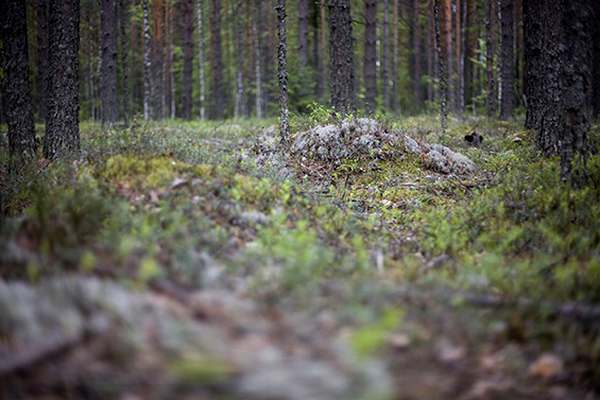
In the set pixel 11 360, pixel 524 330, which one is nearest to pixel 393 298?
pixel 524 330

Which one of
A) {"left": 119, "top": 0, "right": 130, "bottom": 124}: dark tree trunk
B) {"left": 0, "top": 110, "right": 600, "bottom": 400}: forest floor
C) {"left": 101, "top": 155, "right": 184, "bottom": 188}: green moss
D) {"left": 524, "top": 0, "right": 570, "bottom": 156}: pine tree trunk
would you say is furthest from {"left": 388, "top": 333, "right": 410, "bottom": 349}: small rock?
{"left": 119, "top": 0, "right": 130, "bottom": 124}: dark tree trunk

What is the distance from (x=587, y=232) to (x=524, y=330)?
2870mm

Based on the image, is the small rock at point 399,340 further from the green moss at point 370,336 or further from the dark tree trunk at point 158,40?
the dark tree trunk at point 158,40

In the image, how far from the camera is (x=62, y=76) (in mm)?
9508

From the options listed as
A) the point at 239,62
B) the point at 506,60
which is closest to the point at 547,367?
the point at 506,60

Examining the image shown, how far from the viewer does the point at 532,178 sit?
778 cm

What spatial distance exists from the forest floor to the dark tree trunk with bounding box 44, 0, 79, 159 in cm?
194

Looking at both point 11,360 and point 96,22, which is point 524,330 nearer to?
point 11,360

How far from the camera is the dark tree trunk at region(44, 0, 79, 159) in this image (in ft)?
30.9

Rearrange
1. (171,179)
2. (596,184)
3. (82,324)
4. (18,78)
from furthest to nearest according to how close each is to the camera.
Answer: (18,78), (596,184), (171,179), (82,324)

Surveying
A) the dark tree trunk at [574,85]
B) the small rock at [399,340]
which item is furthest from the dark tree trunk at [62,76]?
the dark tree trunk at [574,85]

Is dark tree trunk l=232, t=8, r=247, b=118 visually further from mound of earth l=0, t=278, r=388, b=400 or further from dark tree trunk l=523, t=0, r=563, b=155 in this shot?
mound of earth l=0, t=278, r=388, b=400

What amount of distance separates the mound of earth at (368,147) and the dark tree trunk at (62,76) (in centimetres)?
469

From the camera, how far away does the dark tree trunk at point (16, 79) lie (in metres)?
9.03
